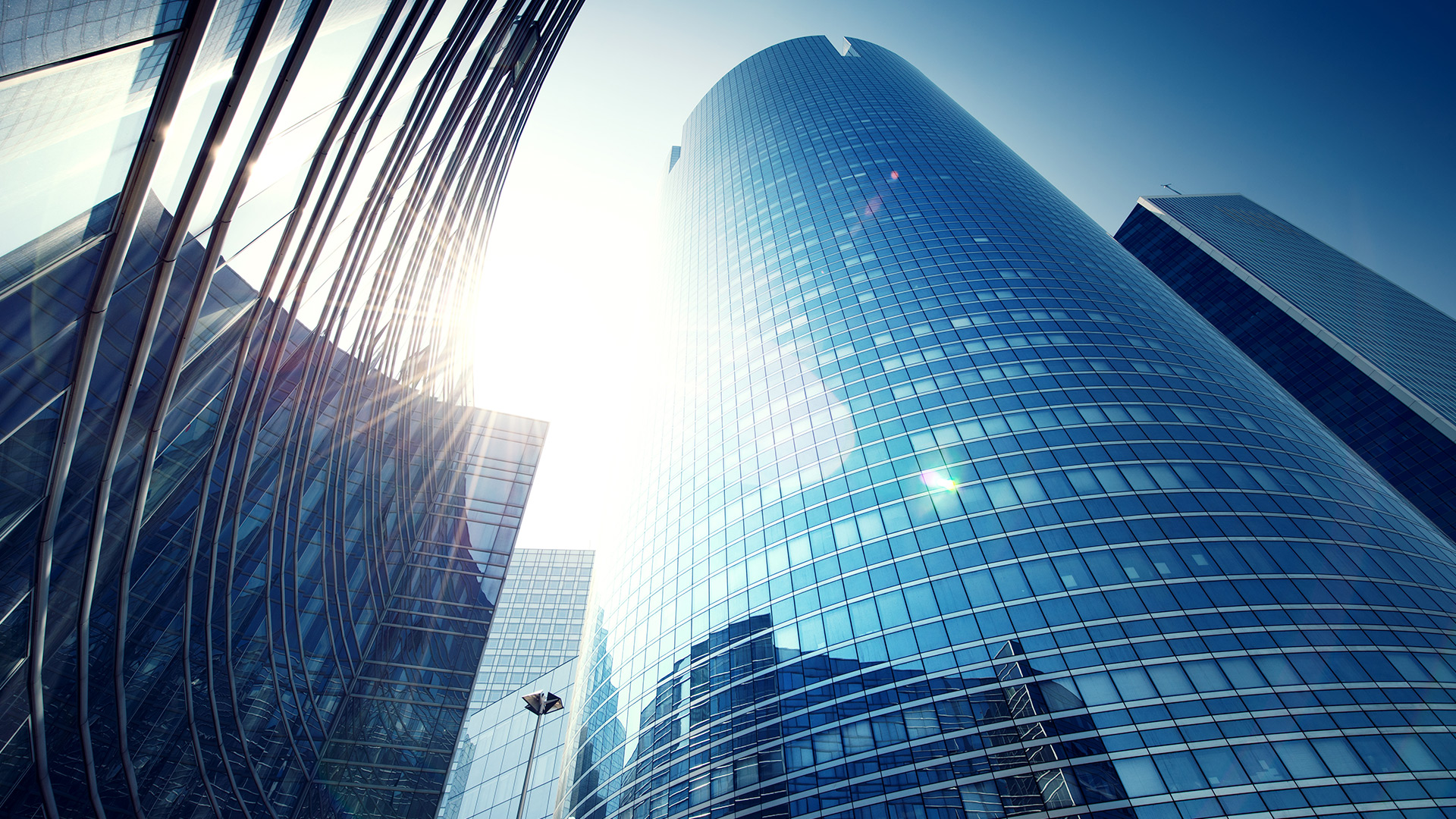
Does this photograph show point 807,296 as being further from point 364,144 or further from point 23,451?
point 23,451

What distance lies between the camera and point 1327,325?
110062 mm

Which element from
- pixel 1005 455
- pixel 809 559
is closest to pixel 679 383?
pixel 809 559

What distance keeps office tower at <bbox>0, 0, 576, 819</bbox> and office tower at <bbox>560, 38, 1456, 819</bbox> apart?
16.0 meters

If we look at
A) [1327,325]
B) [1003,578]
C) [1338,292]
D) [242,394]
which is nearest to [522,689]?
[242,394]

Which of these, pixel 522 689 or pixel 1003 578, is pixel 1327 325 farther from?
pixel 522 689

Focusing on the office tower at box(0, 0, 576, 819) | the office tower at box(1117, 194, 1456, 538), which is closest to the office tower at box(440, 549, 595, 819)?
the office tower at box(0, 0, 576, 819)

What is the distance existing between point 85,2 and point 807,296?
57894mm

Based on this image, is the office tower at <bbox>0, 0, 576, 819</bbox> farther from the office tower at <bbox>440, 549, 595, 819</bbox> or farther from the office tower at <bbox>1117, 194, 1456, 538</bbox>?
the office tower at <bbox>1117, 194, 1456, 538</bbox>

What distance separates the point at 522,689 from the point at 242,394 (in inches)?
1545

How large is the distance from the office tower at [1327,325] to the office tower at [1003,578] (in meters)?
67.9

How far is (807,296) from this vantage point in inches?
2452

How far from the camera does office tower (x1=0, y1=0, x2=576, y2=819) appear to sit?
27.3 ft

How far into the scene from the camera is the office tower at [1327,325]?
93.8m

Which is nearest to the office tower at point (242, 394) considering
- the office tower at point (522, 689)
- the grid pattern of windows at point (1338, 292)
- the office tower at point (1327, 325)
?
the office tower at point (522, 689)
